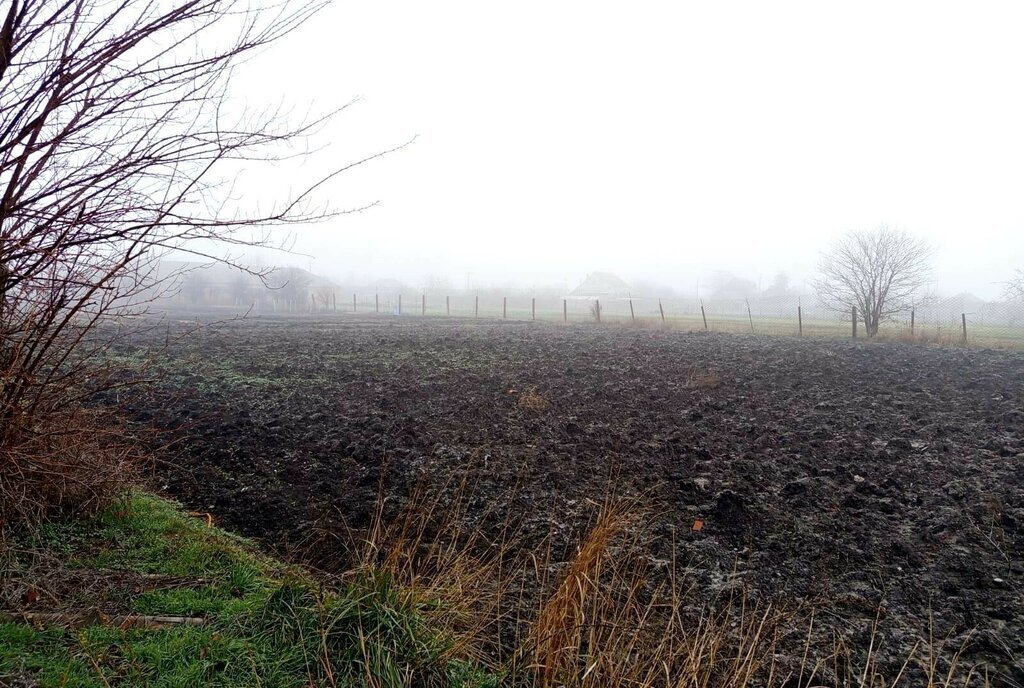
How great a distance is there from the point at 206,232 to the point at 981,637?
4.35 meters

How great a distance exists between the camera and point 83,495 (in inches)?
146

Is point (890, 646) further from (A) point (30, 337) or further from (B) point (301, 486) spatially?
(A) point (30, 337)

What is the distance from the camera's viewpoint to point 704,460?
5.59m

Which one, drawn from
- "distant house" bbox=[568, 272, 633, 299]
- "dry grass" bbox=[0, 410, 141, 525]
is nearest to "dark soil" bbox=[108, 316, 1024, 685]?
"dry grass" bbox=[0, 410, 141, 525]

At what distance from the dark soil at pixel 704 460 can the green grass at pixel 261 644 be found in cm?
63

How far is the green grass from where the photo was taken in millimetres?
2268

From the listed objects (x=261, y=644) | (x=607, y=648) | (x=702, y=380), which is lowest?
(x=261, y=644)

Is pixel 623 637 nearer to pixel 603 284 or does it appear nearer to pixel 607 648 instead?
pixel 607 648

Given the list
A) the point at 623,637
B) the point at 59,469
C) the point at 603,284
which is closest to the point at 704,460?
the point at 623,637

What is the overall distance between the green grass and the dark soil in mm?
633

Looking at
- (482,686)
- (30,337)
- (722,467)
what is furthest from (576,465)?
(30,337)

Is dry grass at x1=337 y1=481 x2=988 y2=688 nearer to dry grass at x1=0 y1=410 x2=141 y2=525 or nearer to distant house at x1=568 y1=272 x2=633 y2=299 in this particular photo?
dry grass at x1=0 y1=410 x2=141 y2=525

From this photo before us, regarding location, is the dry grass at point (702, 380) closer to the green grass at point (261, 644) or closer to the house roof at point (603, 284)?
the green grass at point (261, 644)

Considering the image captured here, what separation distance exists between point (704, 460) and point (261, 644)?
13.8 feet
